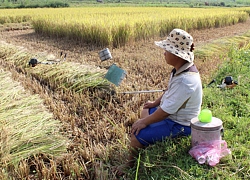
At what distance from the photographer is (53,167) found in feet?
6.90

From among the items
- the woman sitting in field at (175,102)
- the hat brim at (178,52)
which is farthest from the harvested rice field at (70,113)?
the hat brim at (178,52)

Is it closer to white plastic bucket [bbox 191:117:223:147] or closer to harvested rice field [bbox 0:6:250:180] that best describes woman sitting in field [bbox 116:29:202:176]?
white plastic bucket [bbox 191:117:223:147]

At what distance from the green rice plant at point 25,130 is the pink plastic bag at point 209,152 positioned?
1.20 m

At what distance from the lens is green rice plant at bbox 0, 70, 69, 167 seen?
2258mm

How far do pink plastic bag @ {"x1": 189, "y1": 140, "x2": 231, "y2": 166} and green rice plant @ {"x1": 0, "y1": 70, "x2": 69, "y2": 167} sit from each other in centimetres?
120

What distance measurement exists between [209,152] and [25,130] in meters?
1.72

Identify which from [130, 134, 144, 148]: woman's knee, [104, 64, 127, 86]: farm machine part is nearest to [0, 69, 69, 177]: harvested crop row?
[130, 134, 144, 148]: woman's knee

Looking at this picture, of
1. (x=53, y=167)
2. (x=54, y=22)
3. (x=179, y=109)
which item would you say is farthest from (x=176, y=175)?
(x=54, y=22)

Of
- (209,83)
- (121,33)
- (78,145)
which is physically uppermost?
(121,33)

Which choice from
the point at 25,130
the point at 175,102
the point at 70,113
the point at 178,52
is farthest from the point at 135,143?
the point at 70,113

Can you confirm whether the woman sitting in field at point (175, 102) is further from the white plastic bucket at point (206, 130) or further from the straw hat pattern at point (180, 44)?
the white plastic bucket at point (206, 130)

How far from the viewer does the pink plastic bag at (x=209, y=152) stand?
76.4 inches

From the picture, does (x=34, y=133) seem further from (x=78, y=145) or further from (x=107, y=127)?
(x=107, y=127)

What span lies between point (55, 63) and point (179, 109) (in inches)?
120
